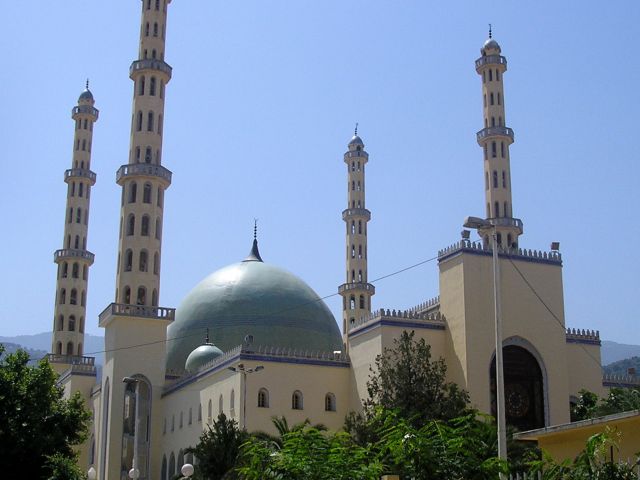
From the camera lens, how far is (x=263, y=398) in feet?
121

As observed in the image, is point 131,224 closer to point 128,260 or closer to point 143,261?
point 128,260


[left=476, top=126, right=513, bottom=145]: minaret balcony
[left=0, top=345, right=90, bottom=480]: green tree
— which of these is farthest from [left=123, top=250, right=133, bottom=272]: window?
[left=476, top=126, right=513, bottom=145]: minaret balcony

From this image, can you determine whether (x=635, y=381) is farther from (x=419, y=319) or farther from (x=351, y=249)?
(x=351, y=249)

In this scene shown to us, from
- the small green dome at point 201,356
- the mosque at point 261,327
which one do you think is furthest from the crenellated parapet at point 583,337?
the small green dome at point 201,356

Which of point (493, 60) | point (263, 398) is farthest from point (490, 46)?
point (263, 398)

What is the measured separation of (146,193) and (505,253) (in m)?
17.9

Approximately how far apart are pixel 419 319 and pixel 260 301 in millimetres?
13618

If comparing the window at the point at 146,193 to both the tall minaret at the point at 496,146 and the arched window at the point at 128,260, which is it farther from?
the tall minaret at the point at 496,146

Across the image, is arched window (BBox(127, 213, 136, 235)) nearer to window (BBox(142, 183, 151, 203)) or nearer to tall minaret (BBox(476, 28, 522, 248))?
window (BBox(142, 183, 151, 203))

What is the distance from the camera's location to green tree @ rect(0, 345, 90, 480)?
85.4 feet

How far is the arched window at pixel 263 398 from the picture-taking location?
1443 inches

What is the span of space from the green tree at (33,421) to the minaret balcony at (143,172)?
17.9m

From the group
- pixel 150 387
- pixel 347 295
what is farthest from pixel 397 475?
pixel 347 295

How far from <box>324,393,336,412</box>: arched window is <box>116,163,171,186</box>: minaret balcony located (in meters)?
14.0
